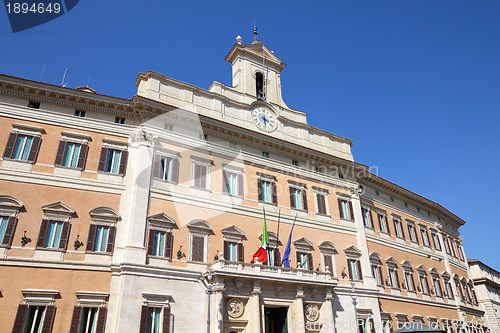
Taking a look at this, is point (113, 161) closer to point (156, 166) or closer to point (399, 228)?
point (156, 166)

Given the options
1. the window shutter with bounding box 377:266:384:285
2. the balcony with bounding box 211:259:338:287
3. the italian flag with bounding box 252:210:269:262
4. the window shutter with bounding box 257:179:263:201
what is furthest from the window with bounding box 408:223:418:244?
the italian flag with bounding box 252:210:269:262

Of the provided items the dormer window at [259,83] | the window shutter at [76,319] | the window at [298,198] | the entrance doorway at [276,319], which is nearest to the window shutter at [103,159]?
the window shutter at [76,319]

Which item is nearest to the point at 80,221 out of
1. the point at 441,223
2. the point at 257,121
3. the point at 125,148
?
the point at 125,148

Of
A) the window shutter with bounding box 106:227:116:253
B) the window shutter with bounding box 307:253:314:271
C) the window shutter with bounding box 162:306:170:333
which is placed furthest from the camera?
the window shutter with bounding box 307:253:314:271

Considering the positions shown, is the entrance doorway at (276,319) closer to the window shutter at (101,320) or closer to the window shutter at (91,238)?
the window shutter at (101,320)

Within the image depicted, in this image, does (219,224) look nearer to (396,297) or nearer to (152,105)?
(152,105)

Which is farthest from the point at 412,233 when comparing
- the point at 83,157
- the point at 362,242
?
the point at 83,157

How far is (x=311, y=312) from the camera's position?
22594 mm

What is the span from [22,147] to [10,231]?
180 inches

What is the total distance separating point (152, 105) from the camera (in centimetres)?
2245

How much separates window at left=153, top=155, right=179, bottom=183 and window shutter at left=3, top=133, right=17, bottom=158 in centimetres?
714

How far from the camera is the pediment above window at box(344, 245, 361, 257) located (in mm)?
27344

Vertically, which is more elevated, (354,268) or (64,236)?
(354,268)

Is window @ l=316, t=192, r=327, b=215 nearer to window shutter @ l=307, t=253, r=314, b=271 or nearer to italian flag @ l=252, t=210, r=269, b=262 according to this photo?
window shutter @ l=307, t=253, r=314, b=271
